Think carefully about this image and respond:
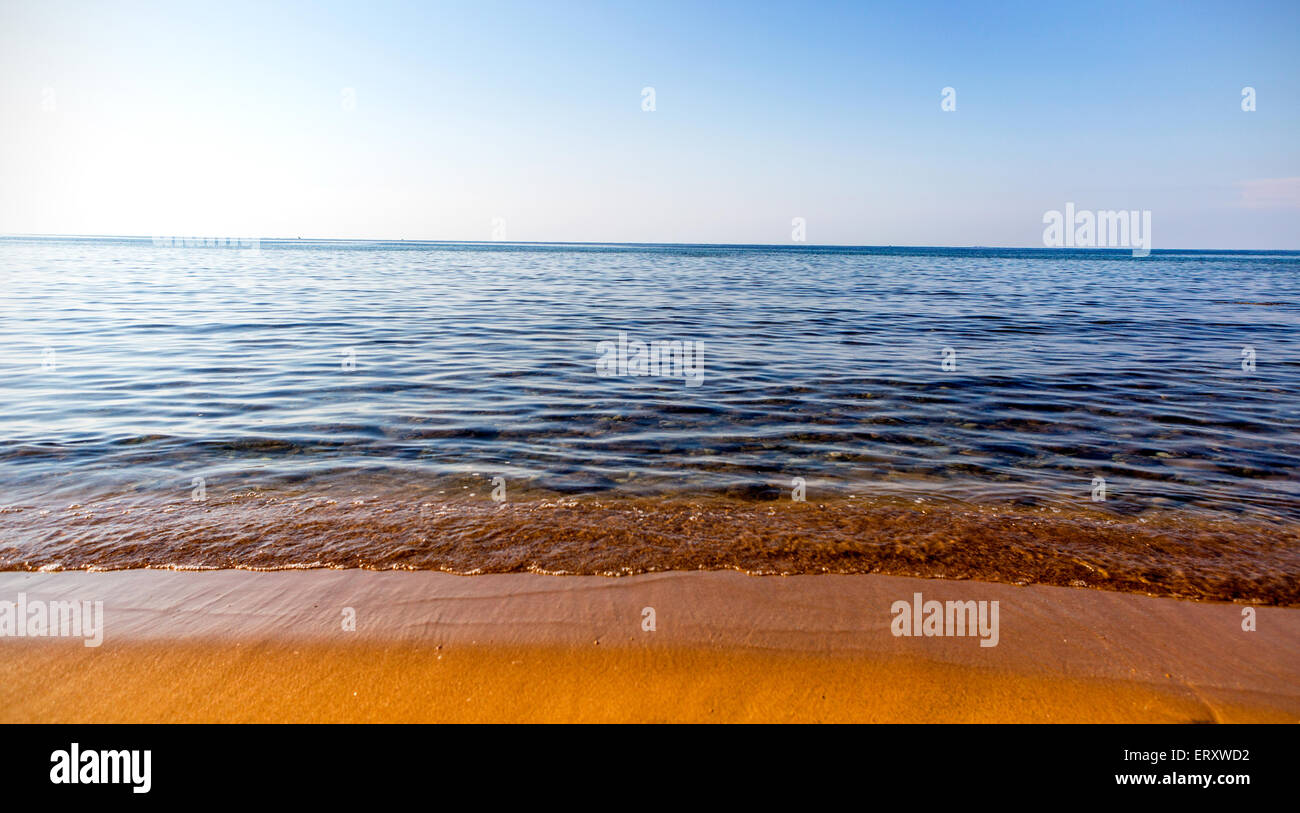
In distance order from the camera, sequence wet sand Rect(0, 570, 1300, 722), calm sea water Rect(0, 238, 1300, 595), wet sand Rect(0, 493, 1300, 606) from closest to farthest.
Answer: wet sand Rect(0, 570, 1300, 722) < wet sand Rect(0, 493, 1300, 606) < calm sea water Rect(0, 238, 1300, 595)

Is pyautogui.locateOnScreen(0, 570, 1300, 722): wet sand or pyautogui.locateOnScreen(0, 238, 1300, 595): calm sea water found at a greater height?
pyautogui.locateOnScreen(0, 238, 1300, 595): calm sea water

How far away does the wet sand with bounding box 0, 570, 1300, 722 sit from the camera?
305cm

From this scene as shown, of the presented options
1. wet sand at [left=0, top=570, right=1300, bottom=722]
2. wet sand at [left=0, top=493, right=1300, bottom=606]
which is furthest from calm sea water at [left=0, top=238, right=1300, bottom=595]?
wet sand at [left=0, top=570, right=1300, bottom=722]

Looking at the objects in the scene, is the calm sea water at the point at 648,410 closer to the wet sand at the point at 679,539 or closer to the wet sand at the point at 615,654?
the wet sand at the point at 679,539

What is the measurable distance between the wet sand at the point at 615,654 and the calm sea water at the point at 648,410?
1778mm

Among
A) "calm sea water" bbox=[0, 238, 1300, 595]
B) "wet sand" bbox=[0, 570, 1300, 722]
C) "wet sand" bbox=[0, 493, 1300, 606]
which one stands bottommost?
"wet sand" bbox=[0, 570, 1300, 722]

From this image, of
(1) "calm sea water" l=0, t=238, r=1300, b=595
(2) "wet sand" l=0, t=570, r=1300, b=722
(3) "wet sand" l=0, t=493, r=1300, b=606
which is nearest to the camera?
(2) "wet sand" l=0, t=570, r=1300, b=722

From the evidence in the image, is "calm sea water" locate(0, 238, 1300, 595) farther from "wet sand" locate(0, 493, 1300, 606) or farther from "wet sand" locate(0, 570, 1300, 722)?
"wet sand" locate(0, 570, 1300, 722)

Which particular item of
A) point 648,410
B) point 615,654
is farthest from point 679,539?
point 648,410

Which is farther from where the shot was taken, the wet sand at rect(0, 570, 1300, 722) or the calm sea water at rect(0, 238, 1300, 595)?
the calm sea water at rect(0, 238, 1300, 595)

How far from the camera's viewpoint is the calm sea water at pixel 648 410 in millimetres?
6332

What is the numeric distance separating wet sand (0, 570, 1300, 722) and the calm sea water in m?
1.78
